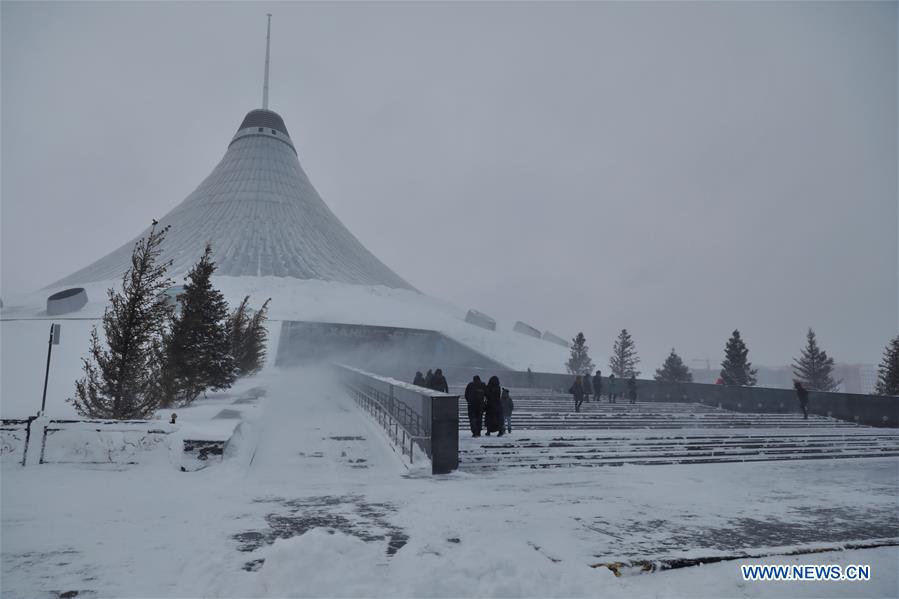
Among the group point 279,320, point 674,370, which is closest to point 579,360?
point 674,370

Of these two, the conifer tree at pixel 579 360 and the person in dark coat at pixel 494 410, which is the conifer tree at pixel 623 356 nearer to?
the conifer tree at pixel 579 360

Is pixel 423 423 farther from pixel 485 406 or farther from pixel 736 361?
pixel 736 361

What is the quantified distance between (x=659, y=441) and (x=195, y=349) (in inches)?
419

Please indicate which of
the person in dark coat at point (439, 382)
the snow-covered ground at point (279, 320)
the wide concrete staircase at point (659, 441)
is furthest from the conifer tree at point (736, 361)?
the person in dark coat at point (439, 382)

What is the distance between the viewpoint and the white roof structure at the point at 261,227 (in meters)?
56.4

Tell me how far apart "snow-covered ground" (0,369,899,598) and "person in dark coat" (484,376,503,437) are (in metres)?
1.76

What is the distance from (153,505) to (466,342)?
38.7 metres

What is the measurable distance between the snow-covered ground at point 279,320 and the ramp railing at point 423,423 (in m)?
13.2

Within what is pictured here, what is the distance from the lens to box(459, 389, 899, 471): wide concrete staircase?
8.59m

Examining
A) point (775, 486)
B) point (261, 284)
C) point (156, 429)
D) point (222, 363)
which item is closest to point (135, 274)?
point (156, 429)

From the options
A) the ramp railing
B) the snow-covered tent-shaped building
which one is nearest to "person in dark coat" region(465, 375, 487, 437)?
the ramp railing

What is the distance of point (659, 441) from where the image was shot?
10.1m

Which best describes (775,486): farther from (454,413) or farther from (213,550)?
(213,550)

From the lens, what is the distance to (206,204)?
65.9 m
